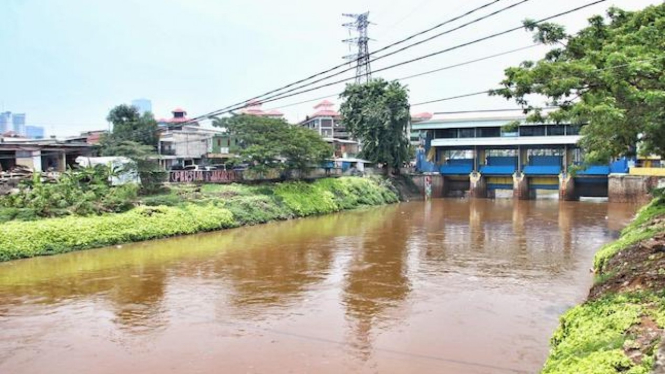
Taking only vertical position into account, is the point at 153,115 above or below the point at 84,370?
above

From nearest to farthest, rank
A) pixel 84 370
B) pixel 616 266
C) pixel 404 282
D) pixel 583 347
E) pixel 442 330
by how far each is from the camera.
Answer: pixel 583 347
pixel 84 370
pixel 442 330
pixel 616 266
pixel 404 282

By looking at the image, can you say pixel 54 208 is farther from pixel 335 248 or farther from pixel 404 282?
pixel 404 282

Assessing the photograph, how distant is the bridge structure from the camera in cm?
4453

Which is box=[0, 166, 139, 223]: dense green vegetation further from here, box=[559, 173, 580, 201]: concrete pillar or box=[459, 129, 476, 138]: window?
box=[559, 173, 580, 201]: concrete pillar

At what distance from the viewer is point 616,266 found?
39.6 ft

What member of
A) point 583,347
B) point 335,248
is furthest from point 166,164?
point 583,347

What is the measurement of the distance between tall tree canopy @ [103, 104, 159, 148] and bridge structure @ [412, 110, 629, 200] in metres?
24.3

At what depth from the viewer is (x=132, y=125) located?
40.5m

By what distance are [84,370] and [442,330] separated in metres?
6.84

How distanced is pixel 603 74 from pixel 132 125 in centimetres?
3709

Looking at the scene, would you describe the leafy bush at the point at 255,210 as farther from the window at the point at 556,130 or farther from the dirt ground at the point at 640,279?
the window at the point at 556,130

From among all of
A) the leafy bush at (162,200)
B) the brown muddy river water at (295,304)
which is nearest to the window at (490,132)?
the brown muddy river water at (295,304)

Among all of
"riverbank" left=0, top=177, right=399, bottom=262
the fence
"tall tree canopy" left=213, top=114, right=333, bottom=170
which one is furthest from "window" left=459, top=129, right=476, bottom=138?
"tall tree canopy" left=213, top=114, right=333, bottom=170

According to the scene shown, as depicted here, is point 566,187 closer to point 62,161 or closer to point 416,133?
point 416,133
